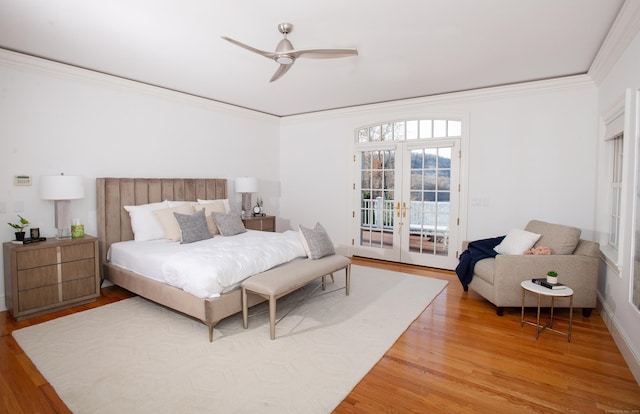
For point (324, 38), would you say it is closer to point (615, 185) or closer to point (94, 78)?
point (94, 78)

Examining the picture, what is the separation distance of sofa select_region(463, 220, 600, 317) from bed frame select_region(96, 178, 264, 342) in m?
2.45

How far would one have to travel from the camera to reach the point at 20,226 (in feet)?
11.9

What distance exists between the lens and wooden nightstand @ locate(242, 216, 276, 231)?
5.72m

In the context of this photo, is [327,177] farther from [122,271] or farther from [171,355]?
[171,355]

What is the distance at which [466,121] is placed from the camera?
5.07 m

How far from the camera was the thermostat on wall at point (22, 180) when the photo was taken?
3619 mm

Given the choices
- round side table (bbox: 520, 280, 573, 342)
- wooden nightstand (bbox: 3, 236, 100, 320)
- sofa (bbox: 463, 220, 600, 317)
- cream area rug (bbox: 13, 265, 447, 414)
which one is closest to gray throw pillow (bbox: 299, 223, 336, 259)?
cream area rug (bbox: 13, 265, 447, 414)

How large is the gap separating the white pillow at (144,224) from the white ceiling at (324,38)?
173 cm

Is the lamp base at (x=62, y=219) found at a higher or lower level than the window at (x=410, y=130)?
lower

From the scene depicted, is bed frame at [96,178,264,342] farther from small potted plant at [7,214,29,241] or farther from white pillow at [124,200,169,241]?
small potted plant at [7,214,29,241]

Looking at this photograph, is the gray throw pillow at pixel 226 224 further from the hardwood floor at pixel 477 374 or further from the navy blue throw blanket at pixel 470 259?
the navy blue throw blanket at pixel 470 259

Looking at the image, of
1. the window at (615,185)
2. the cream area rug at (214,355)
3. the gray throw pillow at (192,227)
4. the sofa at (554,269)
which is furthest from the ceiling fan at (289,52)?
the window at (615,185)

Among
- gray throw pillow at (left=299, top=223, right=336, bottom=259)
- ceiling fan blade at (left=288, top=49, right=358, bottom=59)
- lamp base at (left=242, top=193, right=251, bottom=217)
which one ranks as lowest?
gray throw pillow at (left=299, top=223, right=336, bottom=259)

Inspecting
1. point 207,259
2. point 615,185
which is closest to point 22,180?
point 207,259
